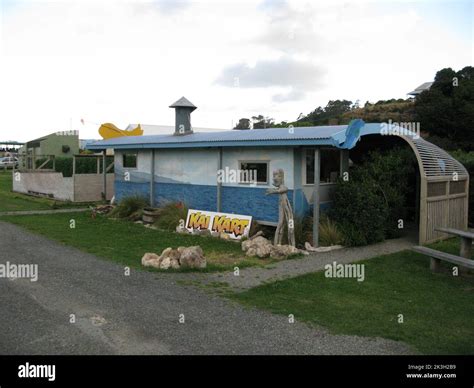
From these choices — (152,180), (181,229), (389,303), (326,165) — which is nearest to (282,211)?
(326,165)

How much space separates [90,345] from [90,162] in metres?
27.7

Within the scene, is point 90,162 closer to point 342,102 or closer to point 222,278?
point 222,278

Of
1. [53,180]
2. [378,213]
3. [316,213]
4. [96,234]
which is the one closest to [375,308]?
[316,213]

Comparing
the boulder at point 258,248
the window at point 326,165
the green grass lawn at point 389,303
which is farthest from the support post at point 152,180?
the green grass lawn at point 389,303

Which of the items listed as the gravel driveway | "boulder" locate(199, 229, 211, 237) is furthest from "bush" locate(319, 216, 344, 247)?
the gravel driveway

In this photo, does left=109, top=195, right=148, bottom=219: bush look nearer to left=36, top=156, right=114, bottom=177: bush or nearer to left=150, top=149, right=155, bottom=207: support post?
left=150, top=149, right=155, bottom=207: support post

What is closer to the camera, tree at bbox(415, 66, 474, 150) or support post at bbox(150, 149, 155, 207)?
support post at bbox(150, 149, 155, 207)

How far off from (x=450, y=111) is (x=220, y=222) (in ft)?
77.8

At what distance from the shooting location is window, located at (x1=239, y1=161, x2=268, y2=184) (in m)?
13.5

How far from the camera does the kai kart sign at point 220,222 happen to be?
12.9m

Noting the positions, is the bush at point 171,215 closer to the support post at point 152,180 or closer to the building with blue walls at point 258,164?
the building with blue walls at point 258,164

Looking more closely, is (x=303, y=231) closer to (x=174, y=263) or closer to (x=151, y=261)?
(x=174, y=263)

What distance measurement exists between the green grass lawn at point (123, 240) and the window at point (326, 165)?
3.01 m

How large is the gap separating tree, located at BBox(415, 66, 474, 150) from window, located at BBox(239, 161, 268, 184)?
2125cm
